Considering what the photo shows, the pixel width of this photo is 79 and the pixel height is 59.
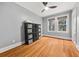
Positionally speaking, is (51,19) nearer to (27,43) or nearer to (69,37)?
(69,37)

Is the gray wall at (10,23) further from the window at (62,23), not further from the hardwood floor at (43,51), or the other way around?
the window at (62,23)

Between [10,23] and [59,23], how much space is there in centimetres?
475

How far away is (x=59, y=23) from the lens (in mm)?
6832

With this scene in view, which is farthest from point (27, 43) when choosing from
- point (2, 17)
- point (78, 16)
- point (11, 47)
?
point (78, 16)

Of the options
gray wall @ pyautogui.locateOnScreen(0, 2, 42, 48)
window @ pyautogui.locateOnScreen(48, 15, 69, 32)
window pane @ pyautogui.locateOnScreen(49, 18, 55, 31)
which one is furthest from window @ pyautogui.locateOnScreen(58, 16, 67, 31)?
gray wall @ pyautogui.locateOnScreen(0, 2, 42, 48)

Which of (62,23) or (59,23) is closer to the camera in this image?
(62,23)

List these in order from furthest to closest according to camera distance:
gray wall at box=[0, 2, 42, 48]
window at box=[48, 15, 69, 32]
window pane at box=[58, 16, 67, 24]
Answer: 1. window pane at box=[58, 16, 67, 24]
2. window at box=[48, 15, 69, 32]
3. gray wall at box=[0, 2, 42, 48]

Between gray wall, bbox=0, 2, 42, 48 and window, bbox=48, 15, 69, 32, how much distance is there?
3.84 meters

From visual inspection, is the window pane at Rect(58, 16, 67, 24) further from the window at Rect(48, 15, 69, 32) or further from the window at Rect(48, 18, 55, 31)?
the window at Rect(48, 18, 55, 31)

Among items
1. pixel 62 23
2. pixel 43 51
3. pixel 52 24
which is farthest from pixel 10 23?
pixel 52 24

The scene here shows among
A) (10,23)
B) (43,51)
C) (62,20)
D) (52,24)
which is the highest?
(62,20)

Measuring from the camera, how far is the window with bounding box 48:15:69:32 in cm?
625

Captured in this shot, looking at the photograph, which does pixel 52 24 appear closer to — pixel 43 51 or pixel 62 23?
pixel 62 23

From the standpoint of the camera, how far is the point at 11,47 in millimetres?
3516
